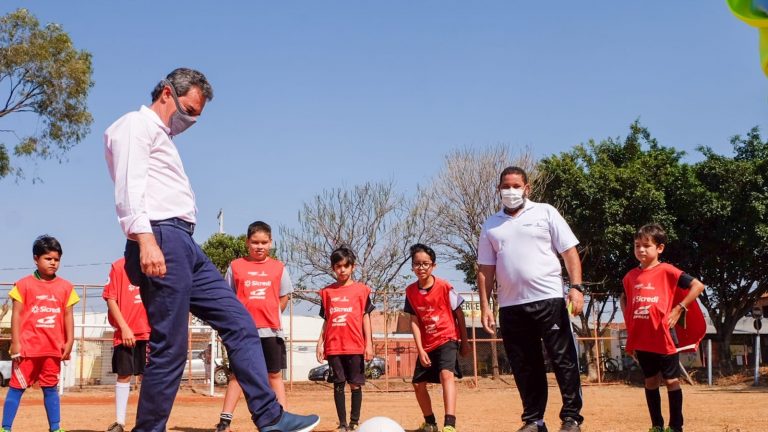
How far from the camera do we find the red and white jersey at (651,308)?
614 cm

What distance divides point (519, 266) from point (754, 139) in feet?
73.3

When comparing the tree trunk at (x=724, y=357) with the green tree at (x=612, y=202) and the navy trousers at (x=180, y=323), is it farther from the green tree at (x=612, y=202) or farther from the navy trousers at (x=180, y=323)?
the navy trousers at (x=180, y=323)

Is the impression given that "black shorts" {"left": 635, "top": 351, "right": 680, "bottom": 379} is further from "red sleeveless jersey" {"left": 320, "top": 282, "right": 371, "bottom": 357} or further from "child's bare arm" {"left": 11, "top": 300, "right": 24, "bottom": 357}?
"child's bare arm" {"left": 11, "top": 300, "right": 24, "bottom": 357}

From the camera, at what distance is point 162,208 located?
3988mm

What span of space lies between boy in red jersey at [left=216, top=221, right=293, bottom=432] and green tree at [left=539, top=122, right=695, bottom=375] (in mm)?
18242

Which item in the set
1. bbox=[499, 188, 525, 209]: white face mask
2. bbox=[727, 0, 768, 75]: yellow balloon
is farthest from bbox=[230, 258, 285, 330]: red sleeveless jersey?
bbox=[727, 0, 768, 75]: yellow balloon

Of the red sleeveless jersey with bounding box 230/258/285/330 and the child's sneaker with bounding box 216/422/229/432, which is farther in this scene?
the red sleeveless jersey with bounding box 230/258/285/330

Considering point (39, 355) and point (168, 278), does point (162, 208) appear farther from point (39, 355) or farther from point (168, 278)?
point (39, 355)

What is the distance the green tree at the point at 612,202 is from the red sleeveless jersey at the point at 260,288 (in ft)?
59.9

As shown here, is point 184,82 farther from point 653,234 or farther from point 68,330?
point 653,234

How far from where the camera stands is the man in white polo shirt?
582cm

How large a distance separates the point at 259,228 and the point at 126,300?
4.97 ft

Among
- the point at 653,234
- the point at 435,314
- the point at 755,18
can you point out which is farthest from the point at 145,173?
the point at 653,234

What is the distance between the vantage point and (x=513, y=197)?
601 centimetres
